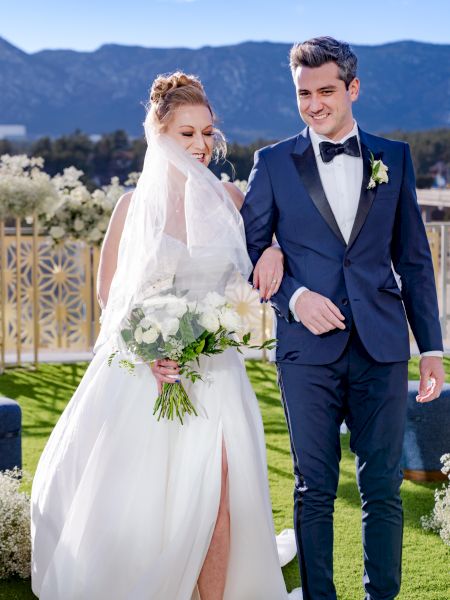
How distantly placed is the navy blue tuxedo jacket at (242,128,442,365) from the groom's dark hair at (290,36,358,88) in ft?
0.82

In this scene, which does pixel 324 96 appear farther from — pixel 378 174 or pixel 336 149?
pixel 378 174

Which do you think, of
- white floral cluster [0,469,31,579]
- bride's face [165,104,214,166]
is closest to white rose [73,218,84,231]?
white floral cluster [0,469,31,579]

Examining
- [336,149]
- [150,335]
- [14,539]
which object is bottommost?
[14,539]

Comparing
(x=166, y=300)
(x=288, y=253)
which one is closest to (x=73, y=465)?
(x=166, y=300)

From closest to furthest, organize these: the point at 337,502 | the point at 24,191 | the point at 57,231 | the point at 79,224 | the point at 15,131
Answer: the point at 337,502, the point at 24,191, the point at 79,224, the point at 57,231, the point at 15,131

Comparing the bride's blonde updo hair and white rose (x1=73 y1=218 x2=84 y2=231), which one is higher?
the bride's blonde updo hair

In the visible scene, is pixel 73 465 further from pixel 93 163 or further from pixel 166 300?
pixel 93 163

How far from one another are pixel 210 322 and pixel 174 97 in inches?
37.6

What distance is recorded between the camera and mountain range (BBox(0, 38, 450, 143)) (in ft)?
216

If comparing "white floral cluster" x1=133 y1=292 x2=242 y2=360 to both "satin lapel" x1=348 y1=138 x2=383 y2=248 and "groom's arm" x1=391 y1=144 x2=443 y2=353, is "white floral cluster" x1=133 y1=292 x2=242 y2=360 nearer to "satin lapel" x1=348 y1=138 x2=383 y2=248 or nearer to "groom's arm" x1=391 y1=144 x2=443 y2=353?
"satin lapel" x1=348 y1=138 x2=383 y2=248

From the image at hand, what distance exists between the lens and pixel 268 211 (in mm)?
2928

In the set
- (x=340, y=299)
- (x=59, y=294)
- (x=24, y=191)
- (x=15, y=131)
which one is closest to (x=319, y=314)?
(x=340, y=299)

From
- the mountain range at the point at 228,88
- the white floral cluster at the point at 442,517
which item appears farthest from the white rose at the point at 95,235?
the mountain range at the point at 228,88

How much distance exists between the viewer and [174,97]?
3.26 meters
